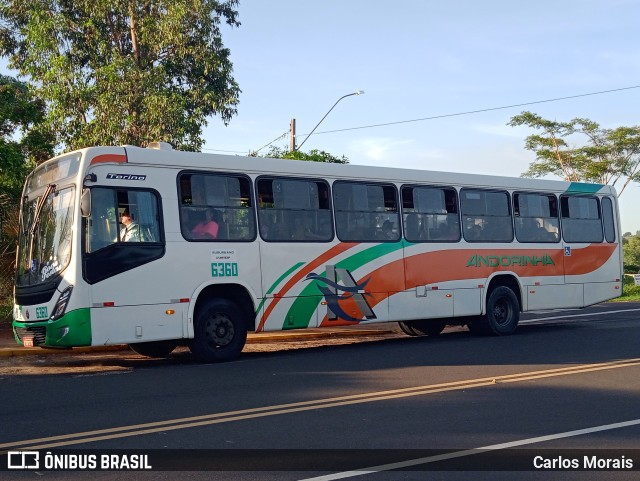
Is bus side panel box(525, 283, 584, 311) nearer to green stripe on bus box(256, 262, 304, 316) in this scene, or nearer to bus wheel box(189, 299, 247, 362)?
green stripe on bus box(256, 262, 304, 316)

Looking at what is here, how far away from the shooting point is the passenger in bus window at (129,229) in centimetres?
1241

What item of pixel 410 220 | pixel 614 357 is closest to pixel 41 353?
pixel 410 220

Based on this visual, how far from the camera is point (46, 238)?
1256 centimetres

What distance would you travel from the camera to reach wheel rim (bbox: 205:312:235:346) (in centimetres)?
1323

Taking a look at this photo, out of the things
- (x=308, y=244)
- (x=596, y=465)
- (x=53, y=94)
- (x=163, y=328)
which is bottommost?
(x=596, y=465)

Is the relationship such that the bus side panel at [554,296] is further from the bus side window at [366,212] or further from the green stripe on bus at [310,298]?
the green stripe on bus at [310,298]

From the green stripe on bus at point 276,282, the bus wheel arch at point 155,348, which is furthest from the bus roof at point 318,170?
the bus wheel arch at point 155,348

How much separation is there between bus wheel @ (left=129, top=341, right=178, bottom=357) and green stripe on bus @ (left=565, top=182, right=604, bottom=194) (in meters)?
10.1

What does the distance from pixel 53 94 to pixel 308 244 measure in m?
17.2

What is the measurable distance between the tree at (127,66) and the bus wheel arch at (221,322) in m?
14.2

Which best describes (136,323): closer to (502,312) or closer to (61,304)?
(61,304)

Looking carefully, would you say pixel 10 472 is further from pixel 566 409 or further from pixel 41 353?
pixel 41 353

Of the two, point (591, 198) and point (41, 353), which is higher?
point (591, 198)

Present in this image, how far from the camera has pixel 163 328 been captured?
41.4 feet
